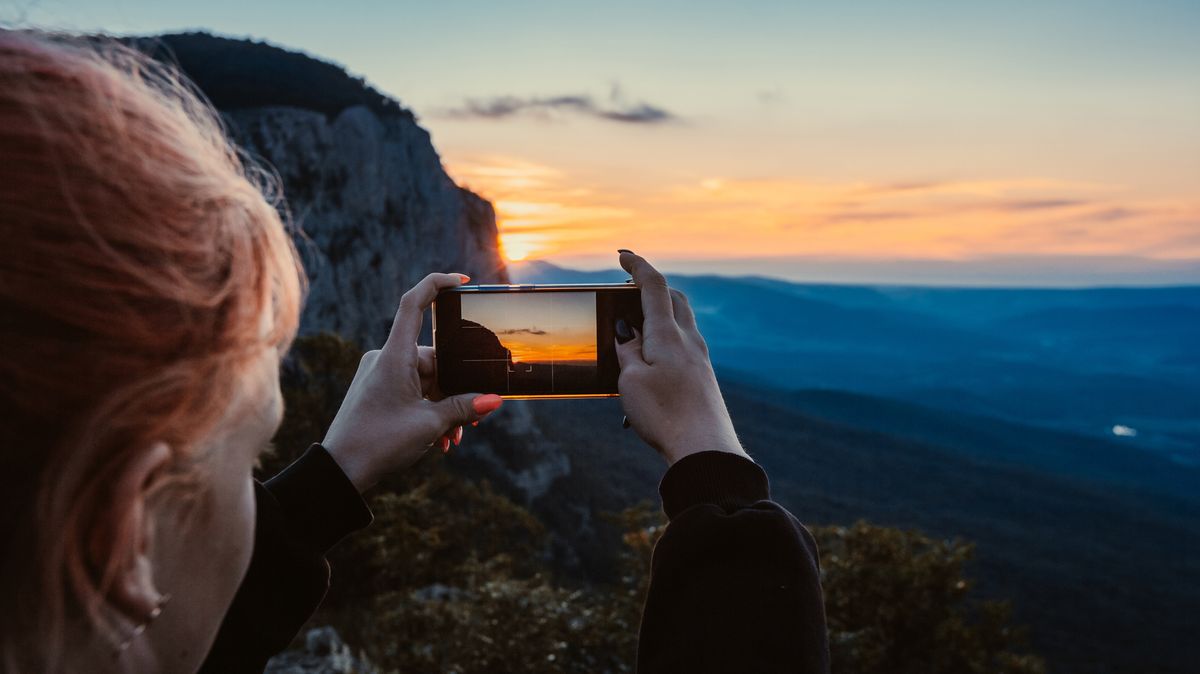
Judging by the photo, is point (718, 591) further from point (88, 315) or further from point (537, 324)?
point (537, 324)

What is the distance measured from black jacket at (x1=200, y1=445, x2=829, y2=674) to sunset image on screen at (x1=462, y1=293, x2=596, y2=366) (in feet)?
2.47

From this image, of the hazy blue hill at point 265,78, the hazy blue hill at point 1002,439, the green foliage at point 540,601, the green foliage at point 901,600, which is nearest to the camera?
the green foliage at point 540,601

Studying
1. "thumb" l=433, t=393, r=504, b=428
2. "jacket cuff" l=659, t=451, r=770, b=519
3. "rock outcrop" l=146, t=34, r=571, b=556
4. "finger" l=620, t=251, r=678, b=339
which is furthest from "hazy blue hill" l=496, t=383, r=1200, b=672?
"jacket cuff" l=659, t=451, r=770, b=519

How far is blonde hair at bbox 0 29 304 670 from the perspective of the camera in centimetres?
68

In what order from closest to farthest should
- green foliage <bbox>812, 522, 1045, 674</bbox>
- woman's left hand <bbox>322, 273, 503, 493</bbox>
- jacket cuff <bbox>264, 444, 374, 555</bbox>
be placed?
jacket cuff <bbox>264, 444, 374, 555</bbox> → woman's left hand <bbox>322, 273, 503, 493</bbox> → green foliage <bbox>812, 522, 1045, 674</bbox>

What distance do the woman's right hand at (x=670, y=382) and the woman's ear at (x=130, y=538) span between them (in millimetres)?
832

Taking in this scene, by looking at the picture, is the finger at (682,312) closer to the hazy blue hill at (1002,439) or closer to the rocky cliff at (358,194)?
the rocky cliff at (358,194)

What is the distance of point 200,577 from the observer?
91 centimetres

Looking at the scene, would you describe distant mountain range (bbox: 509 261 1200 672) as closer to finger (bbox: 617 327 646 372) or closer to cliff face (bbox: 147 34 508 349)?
finger (bbox: 617 327 646 372)

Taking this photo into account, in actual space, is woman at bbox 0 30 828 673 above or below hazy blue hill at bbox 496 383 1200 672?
above

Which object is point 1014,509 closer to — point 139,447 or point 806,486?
point 806,486

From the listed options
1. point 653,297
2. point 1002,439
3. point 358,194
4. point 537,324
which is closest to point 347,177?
point 358,194

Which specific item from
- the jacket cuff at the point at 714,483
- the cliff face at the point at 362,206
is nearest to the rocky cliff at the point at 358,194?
the cliff face at the point at 362,206

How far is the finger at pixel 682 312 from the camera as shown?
1.61 meters
